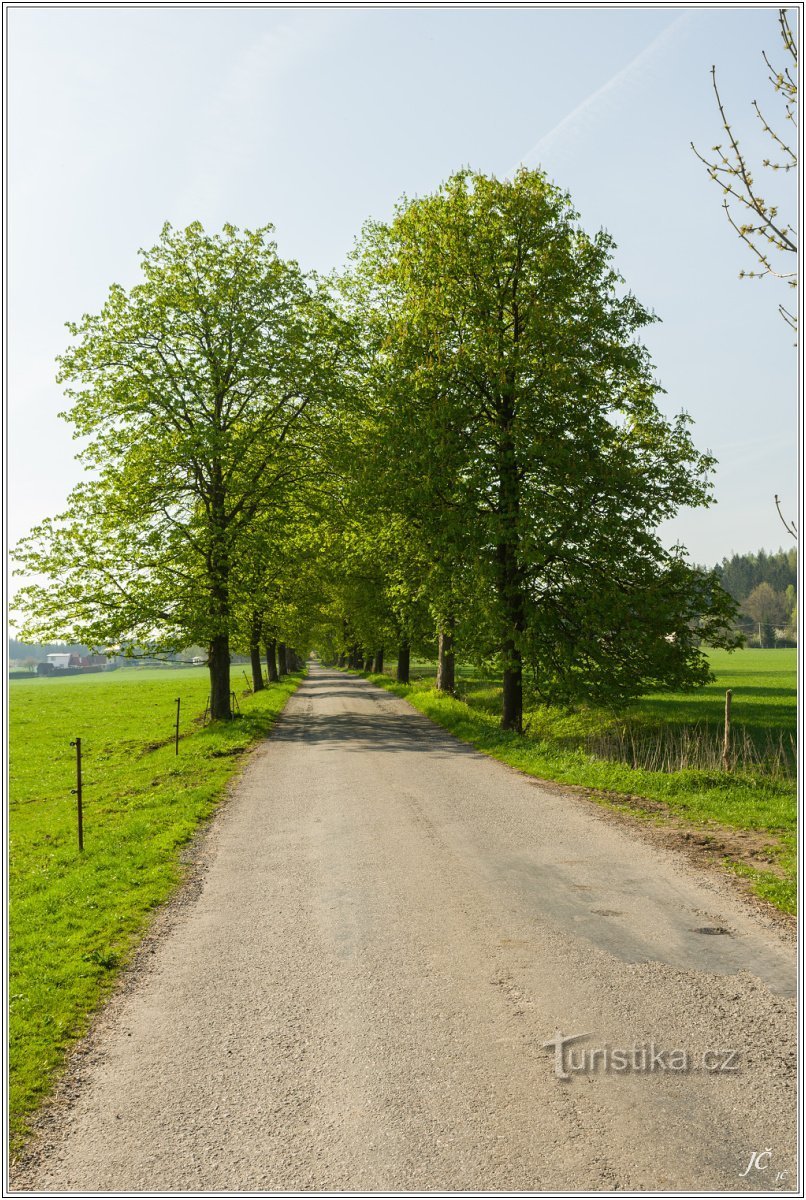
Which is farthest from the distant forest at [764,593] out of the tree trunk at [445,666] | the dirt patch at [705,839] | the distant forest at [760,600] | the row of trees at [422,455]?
the dirt patch at [705,839]

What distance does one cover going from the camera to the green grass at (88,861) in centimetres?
623

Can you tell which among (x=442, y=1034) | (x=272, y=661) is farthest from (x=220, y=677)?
(x=272, y=661)

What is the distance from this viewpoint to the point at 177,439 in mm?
24422

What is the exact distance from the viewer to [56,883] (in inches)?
406

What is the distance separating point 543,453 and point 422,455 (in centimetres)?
320

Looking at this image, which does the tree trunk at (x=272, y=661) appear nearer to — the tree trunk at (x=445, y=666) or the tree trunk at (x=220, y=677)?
the tree trunk at (x=445, y=666)

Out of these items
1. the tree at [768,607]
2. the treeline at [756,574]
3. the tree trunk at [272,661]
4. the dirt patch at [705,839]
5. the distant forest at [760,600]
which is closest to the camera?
the dirt patch at [705,839]

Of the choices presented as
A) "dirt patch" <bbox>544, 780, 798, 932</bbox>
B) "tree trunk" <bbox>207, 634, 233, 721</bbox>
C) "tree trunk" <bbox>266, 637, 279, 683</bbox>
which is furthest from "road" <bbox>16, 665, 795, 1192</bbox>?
"tree trunk" <bbox>266, 637, 279, 683</bbox>

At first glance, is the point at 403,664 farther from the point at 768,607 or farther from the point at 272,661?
the point at 768,607

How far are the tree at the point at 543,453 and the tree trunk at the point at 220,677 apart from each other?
355 inches

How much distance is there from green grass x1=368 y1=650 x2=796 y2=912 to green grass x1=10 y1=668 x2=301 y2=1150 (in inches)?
266

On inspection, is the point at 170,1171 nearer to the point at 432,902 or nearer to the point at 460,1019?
the point at 460,1019

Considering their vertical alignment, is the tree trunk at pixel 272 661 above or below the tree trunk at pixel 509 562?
below

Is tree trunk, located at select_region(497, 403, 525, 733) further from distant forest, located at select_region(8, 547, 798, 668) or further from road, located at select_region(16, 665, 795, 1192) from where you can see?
distant forest, located at select_region(8, 547, 798, 668)
